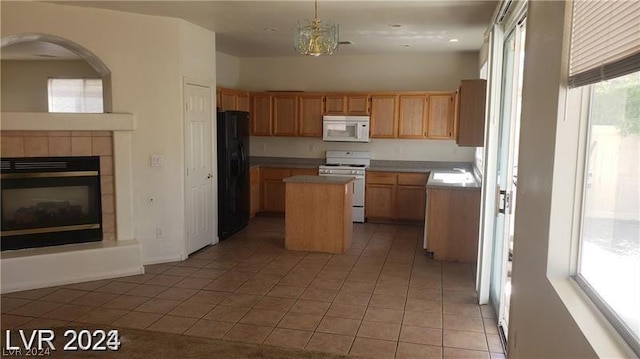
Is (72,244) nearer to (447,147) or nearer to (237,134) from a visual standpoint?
(237,134)

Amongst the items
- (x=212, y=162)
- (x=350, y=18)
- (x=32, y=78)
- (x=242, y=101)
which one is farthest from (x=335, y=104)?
(x=32, y=78)

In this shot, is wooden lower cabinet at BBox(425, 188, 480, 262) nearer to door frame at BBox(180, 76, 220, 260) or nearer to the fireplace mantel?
door frame at BBox(180, 76, 220, 260)

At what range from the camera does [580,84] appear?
1.69 meters

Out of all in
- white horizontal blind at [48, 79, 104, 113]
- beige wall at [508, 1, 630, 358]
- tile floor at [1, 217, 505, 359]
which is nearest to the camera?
beige wall at [508, 1, 630, 358]

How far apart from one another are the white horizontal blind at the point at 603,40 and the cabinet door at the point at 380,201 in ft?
18.4

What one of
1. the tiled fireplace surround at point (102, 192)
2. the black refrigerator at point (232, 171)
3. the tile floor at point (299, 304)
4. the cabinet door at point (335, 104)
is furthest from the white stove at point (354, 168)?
the tiled fireplace surround at point (102, 192)

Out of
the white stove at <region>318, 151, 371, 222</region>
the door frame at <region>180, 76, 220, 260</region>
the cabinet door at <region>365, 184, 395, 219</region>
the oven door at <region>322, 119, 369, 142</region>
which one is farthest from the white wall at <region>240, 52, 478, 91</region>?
the door frame at <region>180, 76, 220, 260</region>

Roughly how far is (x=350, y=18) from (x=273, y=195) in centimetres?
365

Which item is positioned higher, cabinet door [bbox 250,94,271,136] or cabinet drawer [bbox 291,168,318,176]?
cabinet door [bbox 250,94,271,136]

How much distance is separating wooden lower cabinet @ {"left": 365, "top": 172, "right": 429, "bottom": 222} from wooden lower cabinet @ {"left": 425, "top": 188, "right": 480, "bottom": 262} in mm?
1798

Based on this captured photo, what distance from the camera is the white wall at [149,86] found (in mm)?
4727

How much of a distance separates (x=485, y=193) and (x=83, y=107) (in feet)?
23.8

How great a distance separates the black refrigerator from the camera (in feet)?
20.6

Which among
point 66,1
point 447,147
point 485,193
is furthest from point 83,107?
point 485,193
